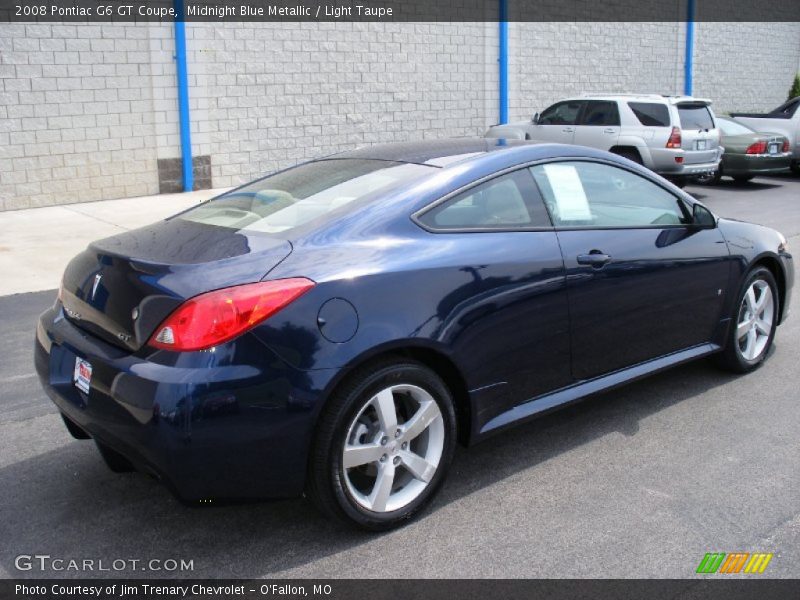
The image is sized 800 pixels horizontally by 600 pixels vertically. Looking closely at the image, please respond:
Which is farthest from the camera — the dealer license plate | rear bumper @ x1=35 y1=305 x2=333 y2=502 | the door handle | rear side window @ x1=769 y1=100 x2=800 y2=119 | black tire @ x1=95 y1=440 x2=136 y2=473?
rear side window @ x1=769 y1=100 x2=800 y2=119

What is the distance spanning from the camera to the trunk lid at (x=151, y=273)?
325 cm

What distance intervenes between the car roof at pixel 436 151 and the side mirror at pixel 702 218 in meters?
1.13

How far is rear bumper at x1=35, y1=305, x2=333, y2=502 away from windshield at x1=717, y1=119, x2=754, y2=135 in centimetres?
1514

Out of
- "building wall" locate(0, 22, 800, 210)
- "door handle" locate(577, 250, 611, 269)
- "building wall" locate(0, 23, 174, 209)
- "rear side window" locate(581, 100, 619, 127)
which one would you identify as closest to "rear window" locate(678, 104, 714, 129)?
"rear side window" locate(581, 100, 619, 127)

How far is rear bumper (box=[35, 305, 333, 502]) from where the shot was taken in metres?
3.05

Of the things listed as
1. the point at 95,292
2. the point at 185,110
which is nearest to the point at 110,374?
the point at 95,292

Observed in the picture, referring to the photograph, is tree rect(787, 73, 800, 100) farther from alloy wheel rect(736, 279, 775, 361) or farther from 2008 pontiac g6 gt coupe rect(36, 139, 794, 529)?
2008 pontiac g6 gt coupe rect(36, 139, 794, 529)

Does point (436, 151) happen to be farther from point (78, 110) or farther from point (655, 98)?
point (655, 98)

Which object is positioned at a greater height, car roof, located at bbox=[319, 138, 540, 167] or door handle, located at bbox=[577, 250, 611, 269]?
car roof, located at bbox=[319, 138, 540, 167]

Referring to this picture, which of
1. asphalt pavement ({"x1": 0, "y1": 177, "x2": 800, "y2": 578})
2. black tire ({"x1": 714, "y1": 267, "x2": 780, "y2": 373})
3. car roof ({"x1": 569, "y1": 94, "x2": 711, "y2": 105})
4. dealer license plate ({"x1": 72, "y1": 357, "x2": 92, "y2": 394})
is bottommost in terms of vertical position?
asphalt pavement ({"x1": 0, "y1": 177, "x2": 800, "y2": 578})

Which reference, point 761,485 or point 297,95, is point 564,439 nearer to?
point 761,485

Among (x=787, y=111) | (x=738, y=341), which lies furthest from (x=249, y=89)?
(x=738, y=341)

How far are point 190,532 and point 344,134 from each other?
45.5 ft

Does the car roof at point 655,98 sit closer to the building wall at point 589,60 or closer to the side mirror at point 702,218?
the building wall at point 589,60
